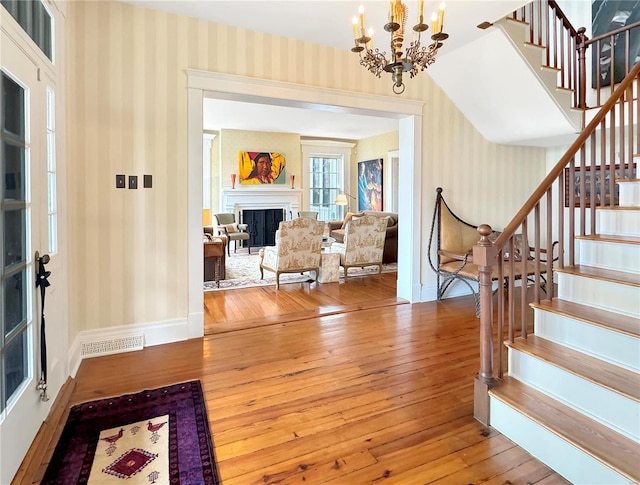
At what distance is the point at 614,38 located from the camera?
4.68 meters

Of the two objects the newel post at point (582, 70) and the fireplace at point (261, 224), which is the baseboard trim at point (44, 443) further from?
the fireplace at point (261, 224)

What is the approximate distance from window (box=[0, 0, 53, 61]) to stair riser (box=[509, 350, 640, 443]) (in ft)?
9.70

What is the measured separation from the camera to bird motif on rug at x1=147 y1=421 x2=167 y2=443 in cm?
192

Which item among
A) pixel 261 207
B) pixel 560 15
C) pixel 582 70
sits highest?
pixel 560 15

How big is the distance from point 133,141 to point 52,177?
92 centimetres

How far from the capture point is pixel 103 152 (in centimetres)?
300

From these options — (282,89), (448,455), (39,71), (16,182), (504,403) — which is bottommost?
(448,455)

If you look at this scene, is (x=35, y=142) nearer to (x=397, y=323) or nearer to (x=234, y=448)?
(x=234, y=448)

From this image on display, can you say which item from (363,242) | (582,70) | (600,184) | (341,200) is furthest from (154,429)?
(341,200)

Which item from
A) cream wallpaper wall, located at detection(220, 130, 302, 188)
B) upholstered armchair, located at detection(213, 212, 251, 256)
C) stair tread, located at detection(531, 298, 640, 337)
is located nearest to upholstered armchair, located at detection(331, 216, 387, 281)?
upholstered armchair, located at detection(213, 212, 251, 256)

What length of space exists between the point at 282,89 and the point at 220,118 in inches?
172

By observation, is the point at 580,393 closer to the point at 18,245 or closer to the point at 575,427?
the point at 575,427

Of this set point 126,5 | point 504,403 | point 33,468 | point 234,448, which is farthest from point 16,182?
point 504,403

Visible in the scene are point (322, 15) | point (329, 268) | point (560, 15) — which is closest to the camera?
point (322, 15)
